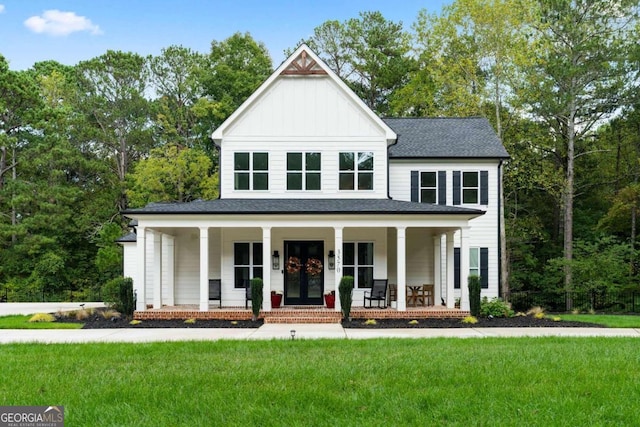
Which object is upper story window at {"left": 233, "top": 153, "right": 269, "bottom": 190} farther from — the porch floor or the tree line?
the tree line

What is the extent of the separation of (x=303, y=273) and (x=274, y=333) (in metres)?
6.23

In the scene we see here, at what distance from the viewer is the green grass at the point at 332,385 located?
592 centimetres

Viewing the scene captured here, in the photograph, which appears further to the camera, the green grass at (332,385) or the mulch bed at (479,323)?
the mulch bed at (479,323)

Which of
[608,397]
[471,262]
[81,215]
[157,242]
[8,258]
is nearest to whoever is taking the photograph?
[608,397]

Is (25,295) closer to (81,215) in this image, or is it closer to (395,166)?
(81,215)

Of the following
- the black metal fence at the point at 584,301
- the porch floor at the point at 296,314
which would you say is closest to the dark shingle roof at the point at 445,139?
the porch floor at the point at 296,314

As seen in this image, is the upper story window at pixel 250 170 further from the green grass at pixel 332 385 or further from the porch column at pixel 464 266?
the green grass at pixel 332 385

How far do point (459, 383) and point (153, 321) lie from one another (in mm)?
11897

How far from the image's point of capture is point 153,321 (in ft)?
56.1

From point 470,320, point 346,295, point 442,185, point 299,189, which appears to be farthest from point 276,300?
point 442,185

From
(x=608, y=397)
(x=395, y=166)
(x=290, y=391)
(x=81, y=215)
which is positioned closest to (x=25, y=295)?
(x=81, y=215)

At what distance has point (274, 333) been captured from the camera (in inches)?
562

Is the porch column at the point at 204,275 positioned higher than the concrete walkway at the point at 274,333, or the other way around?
the porch column at the point at 204,275

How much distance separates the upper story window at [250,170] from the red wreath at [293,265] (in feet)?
8.62
